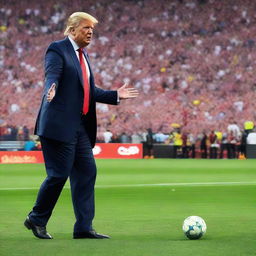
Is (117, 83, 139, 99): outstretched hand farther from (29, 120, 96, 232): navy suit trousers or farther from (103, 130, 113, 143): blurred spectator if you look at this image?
(103, 130, 113, 143): blurred spectator

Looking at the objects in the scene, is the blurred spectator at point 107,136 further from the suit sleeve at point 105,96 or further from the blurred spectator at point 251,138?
the suit sleeve at point 105,96

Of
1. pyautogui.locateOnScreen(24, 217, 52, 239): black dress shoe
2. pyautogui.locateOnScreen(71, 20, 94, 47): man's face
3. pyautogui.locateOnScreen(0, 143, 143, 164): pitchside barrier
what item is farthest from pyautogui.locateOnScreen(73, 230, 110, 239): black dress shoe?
pyautogui.locateOnScreen(0, 143, 143, 164): pitchside barrier

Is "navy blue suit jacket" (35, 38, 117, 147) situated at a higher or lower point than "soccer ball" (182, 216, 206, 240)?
higher

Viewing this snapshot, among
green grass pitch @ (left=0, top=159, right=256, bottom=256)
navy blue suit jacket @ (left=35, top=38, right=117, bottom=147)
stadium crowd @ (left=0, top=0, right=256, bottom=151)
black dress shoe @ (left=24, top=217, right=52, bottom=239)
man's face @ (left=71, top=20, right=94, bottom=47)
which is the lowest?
green grass pitch @ (left=0, top=159, right=256, bottom=256)

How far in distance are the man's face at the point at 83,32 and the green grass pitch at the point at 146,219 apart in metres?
1.94

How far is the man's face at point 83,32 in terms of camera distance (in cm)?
A: 779

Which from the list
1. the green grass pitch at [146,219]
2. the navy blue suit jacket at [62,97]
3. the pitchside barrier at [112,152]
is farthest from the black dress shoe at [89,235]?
the pitchside barrier at [112,152]

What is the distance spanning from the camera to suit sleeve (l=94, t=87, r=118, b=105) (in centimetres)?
→ 808

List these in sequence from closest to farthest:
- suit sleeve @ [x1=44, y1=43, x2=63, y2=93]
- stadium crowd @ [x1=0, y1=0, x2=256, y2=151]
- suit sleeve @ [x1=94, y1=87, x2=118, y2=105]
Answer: suit sleeve @ [x1=44, y1=43, x2=63, y2=93]
suit sleeve @ [x1=94, y1=87, x2=118, y2=105]
stadium crowd @ [x1=0, y1=0, x2=256, y2=151]

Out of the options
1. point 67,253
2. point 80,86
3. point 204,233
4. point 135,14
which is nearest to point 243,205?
point 204,233

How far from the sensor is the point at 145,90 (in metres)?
44.3

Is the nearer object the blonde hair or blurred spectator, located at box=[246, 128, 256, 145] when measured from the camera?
the blonde hair

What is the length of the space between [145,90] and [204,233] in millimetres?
36586

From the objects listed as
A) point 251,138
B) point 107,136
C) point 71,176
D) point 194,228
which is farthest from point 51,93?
point 107,136
